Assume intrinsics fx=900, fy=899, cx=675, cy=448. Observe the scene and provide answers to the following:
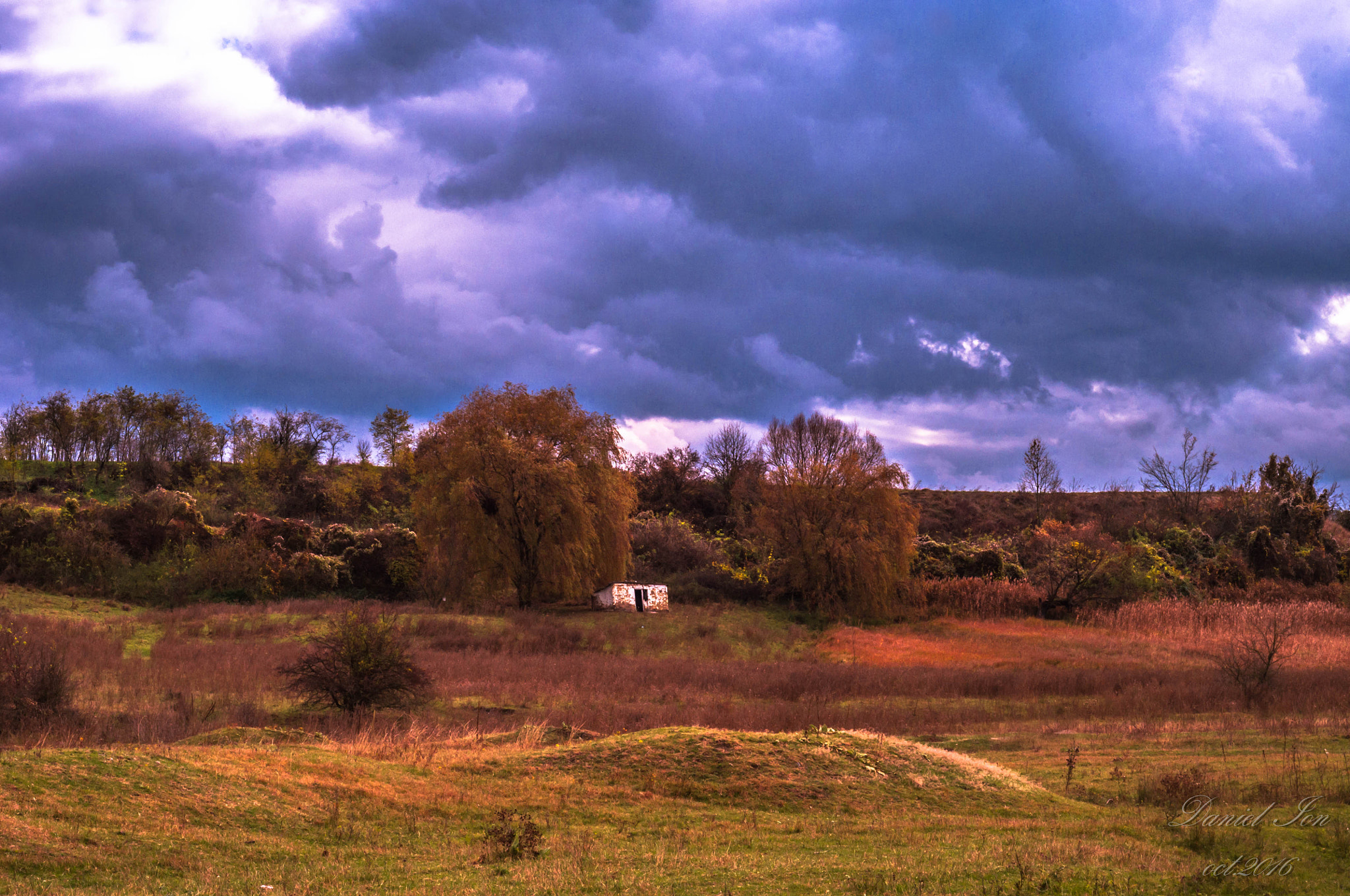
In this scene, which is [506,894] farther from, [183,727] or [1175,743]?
[1175,743]

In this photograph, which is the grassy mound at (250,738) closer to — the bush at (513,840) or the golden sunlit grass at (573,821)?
the golden sunlit grass at (573,821)

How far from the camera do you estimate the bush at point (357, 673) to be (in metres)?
22.1

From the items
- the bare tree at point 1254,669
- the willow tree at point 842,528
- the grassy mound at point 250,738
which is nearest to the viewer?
the grassy mound at point 250,738

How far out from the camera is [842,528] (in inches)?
2021

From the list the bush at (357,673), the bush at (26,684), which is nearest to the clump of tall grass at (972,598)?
the bush at (357,673)

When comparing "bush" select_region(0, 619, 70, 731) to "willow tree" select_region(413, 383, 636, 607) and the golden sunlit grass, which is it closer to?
the golden sunlit grass

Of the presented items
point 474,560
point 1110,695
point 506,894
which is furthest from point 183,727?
point 474,560

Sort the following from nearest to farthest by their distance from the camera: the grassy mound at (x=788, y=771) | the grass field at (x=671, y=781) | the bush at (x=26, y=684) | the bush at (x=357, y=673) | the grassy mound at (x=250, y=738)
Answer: the grass field at (x=671, y=781)
the grassy mound at (x=788, y=771)
the grassy mound at (x=250, y=738)
the bush at (x=26, y=684)
the bush at (x=357, y=673)

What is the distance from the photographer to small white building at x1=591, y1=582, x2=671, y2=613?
154 feet

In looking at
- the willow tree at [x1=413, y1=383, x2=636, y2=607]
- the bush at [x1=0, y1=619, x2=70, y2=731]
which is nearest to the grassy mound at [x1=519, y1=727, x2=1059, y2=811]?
the bush at [x1=0, y1=619, x2=70, y2=731]

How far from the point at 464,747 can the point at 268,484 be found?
65650 millimetres

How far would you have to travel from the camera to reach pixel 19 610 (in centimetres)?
3616

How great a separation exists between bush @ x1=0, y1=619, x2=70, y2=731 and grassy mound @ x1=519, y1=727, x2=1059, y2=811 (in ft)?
34.6

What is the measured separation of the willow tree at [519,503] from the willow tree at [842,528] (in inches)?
401
